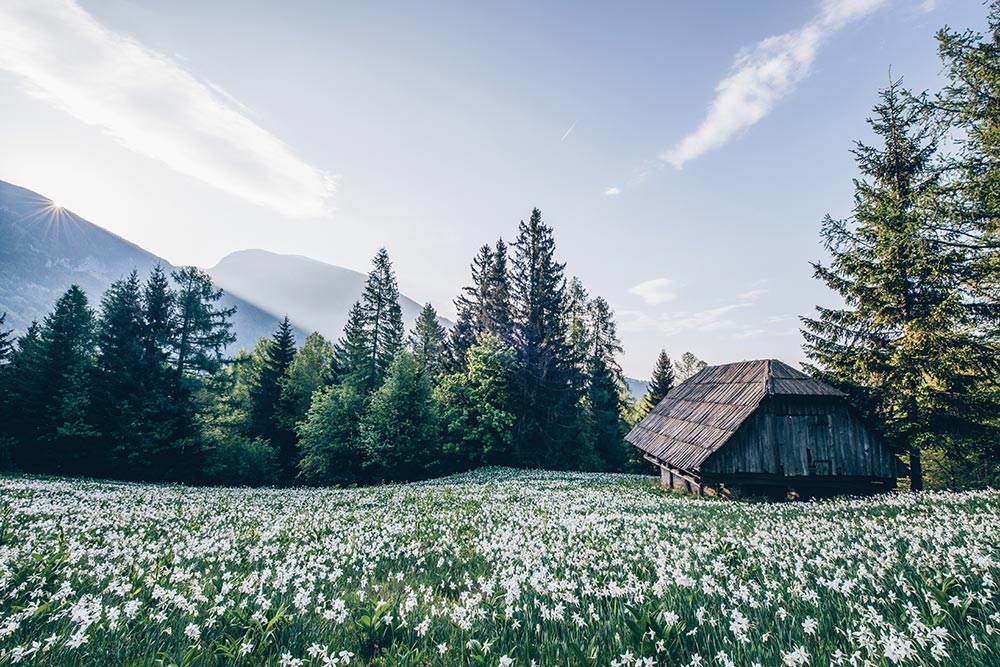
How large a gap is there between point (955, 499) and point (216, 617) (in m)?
16.8

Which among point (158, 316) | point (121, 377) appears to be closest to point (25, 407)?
point (121, 377)

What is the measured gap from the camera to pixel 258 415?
47250 mm

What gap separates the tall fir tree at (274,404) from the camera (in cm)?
4681

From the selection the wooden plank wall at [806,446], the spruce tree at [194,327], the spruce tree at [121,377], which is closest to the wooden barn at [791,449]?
the wooden plank wall at [806,446]

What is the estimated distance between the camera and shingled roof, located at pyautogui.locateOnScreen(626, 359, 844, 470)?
Result: 19.4m

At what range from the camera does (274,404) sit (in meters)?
48.0

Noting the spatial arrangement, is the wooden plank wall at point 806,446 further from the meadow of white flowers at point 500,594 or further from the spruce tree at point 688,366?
the spruce tree at point 688,366

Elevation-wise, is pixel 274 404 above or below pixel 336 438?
above

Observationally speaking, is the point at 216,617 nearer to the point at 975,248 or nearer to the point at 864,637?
the point at 864,637

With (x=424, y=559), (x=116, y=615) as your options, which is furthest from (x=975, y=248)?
(x=116, y=615)

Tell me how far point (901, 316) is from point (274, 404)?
52759 mm

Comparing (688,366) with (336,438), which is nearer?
(336,438)

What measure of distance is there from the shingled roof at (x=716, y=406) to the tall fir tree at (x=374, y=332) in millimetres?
27997

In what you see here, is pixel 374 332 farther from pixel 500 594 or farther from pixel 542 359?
pixel 500 594
